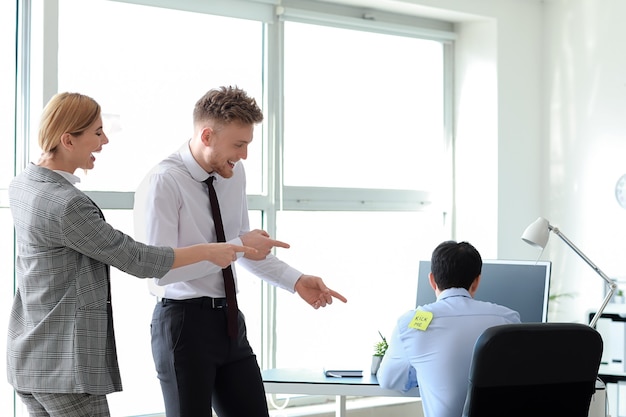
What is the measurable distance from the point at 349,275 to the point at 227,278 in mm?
2520

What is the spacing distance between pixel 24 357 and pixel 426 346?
1.26 metres

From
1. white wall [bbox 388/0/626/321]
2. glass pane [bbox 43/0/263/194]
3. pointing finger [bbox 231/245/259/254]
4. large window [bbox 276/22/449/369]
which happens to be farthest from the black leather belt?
white wall [bbox 388/0/626/321]

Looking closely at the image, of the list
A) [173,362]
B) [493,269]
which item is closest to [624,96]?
[493,269]

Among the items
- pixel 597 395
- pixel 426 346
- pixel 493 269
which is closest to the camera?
pixel 426 346

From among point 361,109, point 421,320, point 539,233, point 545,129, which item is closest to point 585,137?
point 545,129

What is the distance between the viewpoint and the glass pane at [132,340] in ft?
13.1

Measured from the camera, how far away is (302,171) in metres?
4.70

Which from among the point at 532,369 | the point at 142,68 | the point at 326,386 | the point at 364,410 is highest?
the point at 142,68

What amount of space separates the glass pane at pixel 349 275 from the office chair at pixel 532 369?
2213mm

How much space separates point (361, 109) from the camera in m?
4.94

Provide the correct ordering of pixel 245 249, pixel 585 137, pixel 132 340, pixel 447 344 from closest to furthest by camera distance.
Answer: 1. pixel 245 249
2. pixel 447 344
3. pixel 132 340
4. pixel 585 137

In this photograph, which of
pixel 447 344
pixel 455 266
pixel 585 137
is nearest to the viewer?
pixel 447 344

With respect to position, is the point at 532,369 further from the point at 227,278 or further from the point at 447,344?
the point at 227,278

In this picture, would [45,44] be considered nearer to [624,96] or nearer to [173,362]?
[173,362]
